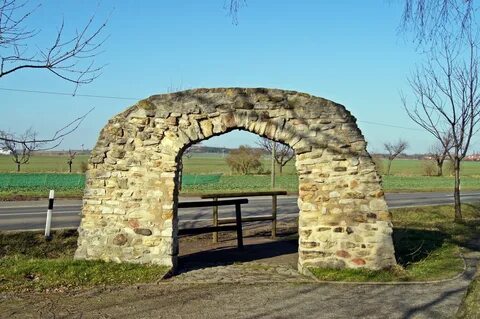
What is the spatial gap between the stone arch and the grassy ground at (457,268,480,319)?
453 centimetres

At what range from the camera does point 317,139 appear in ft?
27.6

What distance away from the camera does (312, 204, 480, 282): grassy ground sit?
813 centimetres

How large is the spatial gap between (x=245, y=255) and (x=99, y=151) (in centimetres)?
376

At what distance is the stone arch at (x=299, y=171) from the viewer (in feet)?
27.5

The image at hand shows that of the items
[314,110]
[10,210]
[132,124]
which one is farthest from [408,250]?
[10,210]

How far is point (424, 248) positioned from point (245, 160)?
125 ft

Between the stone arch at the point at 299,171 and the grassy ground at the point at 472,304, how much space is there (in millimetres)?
4534

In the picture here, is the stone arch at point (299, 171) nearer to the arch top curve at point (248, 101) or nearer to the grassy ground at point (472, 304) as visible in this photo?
the arch top curve at point (248, 101)

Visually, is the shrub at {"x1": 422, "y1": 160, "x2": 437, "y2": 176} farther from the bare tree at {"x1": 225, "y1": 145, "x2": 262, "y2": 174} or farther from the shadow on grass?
the shadow on grass

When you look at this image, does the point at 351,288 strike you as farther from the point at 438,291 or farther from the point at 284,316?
the point at 284,316

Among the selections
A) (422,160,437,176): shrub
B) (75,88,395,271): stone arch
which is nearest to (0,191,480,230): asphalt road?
(75,88,395,271): stone arch

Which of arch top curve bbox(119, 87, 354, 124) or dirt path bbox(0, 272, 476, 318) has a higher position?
arch top curve bbox(119, 87, 354, 124)

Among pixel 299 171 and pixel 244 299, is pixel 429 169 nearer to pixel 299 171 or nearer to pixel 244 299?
pixel 299 171

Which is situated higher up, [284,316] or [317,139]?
[317,139]
